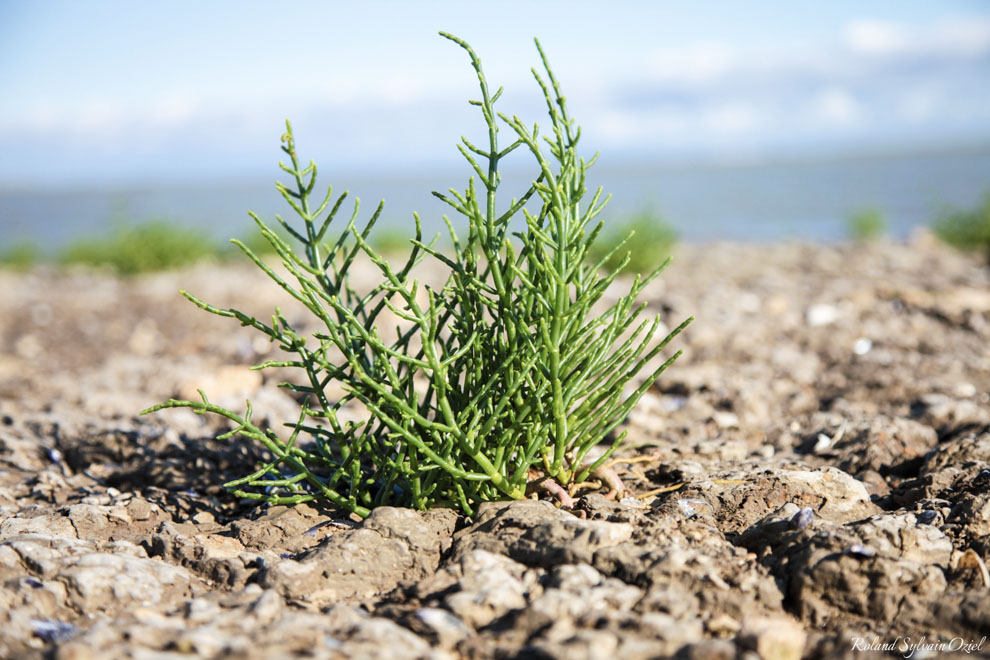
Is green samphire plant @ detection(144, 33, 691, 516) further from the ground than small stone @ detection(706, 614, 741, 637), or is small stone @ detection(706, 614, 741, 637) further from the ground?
green samphire plant @ detection(144, 33, 691, 516)

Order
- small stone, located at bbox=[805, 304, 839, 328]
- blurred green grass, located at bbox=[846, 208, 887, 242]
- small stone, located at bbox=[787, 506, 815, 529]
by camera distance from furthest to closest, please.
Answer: blurred green grass, located at bbox=[846, 208, 887, 242] → small stone, located at bbox=[805, 304, 839, 328] → small stone, located at bbox=[787, 506, 815, 529]

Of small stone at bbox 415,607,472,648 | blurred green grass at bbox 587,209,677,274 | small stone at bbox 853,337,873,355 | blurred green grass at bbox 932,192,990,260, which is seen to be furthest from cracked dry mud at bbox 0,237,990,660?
blurred green grass at bbox 932,192,990,260

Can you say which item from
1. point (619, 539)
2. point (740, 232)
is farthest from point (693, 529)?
point (740, 232)

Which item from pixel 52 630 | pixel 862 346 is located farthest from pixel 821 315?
pixel 52 630

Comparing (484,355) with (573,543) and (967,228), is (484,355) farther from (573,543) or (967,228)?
(967,228)

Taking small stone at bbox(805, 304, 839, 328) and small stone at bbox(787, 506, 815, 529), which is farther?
small stone at bbox(805, 304, 839, 328)

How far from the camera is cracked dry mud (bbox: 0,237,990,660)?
145cm

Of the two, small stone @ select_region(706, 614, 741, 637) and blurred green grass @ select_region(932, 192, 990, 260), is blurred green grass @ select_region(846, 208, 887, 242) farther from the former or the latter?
Result: small stone @ select_region(706, 614, 741, 637)

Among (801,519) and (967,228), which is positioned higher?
(967,228)

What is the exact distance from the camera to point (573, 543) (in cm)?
170

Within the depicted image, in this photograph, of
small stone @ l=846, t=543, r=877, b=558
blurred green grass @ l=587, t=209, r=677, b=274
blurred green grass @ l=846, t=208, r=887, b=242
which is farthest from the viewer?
blurred green grass @ l=846, t=208, r=887, b=242

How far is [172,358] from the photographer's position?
4.96 m

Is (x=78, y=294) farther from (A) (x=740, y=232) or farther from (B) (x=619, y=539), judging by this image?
(A) (x=740, y=232)

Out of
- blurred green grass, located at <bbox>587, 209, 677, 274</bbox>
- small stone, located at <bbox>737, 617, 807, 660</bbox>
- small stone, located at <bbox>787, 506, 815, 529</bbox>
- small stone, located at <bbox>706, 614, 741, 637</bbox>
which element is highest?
blurred green grass, located at <bbox>587, 209, 677, 274</bbox>
